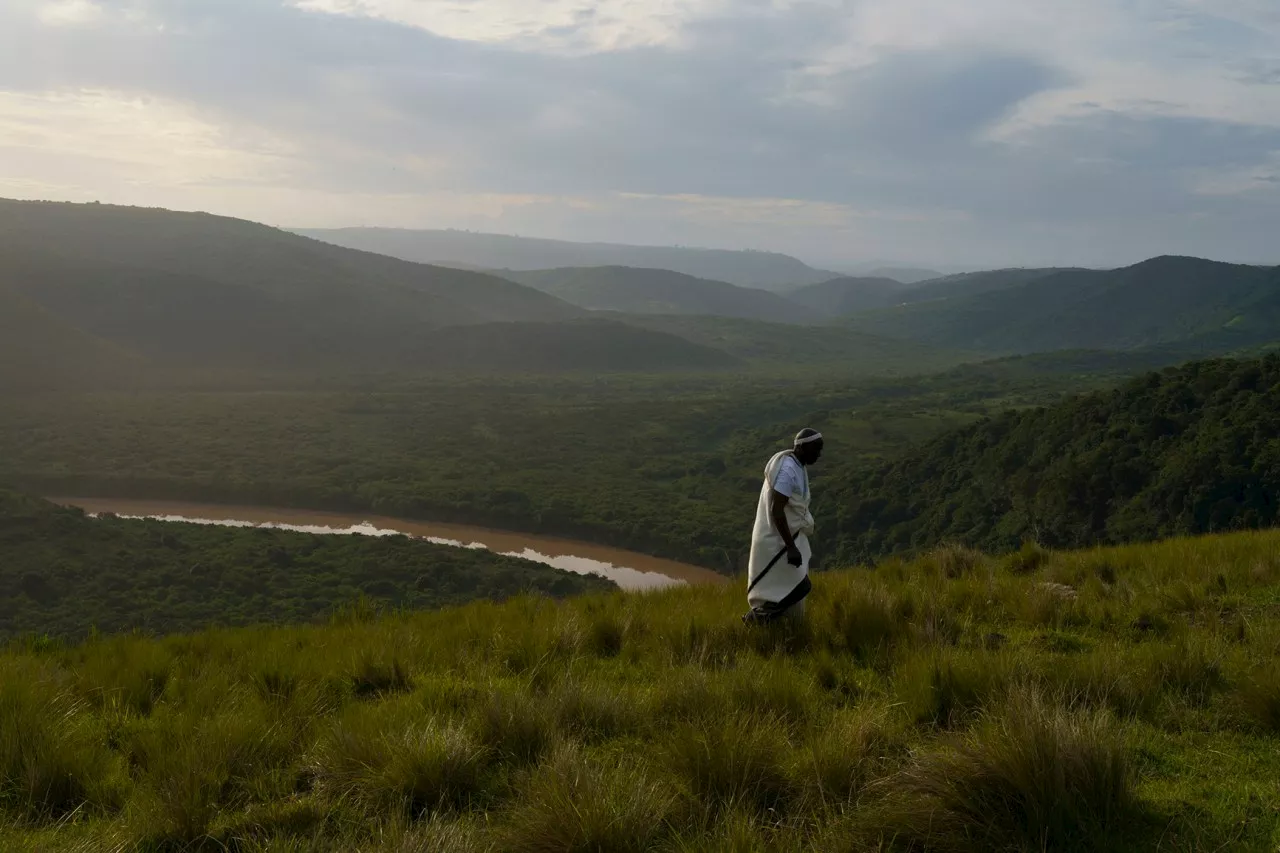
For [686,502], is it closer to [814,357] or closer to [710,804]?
[710,804]

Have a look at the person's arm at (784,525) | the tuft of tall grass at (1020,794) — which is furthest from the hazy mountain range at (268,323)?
the tuft of tall grass at (1020,794)

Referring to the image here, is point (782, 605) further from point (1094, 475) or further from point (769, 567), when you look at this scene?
point (1094, 475)

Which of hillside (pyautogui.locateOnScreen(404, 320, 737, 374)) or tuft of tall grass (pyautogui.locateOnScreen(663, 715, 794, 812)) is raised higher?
hillside (pyautogui.locateOnScreen(404, 320, 737, 374))

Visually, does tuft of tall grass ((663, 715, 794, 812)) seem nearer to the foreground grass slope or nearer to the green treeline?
the foreground grass slope

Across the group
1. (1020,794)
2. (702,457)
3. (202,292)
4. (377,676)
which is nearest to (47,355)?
(202,292)

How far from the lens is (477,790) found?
13.7ft

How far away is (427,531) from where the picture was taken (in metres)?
50.5

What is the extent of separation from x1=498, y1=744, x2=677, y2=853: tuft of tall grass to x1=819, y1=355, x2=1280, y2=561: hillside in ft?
64.5

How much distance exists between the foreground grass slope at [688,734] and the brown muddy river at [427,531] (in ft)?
115

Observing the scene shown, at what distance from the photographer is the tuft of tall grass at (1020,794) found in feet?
11.1

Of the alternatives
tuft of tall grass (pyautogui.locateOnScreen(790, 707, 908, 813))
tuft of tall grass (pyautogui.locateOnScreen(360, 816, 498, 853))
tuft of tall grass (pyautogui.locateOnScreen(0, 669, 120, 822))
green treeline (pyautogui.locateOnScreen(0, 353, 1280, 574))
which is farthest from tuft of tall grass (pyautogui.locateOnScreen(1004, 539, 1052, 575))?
green treeline (pyautogui.locateOnScreen(0, 353, 1280, 574))

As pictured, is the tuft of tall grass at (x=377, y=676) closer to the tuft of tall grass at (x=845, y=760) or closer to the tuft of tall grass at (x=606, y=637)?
the tuft of tall grass at (x=606, y=637)

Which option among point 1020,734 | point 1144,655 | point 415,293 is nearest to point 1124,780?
point 1020,734

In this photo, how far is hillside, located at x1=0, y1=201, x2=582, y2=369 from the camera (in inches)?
4523
